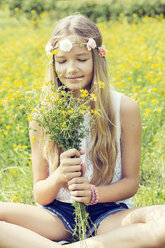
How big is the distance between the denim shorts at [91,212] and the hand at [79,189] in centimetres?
24

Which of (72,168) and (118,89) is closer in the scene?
(72,168)

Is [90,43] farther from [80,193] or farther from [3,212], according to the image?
[3,212]

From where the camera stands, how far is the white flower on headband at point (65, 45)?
5.53ft

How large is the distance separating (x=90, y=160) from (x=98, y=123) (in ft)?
0.65

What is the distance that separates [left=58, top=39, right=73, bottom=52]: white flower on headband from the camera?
169cm

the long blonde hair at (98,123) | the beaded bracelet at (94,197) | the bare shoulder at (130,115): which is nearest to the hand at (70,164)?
the beaded bracelet at (94,197)

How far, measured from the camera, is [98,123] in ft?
5.93

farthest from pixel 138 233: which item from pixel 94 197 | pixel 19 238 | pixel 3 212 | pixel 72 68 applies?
pixel 72 68

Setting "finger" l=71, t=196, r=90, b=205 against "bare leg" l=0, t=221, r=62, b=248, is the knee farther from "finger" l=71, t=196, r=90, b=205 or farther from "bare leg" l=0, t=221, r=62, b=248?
"finger" l=71, t=196, r=90, b=205

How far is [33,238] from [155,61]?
2.95 m

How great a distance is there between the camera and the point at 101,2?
9516 mm

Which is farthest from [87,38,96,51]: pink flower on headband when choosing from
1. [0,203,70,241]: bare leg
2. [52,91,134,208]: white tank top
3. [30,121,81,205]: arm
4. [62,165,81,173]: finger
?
[0,203,70,241]: bare leg

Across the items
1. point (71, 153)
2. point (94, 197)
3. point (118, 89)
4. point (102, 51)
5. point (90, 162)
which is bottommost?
point (94, 197)

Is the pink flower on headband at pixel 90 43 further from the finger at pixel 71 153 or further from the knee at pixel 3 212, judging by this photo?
the knee at pixel 3 212
